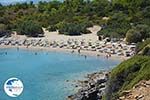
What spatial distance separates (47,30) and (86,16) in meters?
11.4

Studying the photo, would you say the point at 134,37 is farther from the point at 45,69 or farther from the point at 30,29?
the point at 30,29

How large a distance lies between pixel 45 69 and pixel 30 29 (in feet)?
84.8

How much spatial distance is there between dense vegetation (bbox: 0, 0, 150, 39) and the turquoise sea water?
40.5 ft

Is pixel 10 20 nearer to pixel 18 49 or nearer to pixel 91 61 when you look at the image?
pixel 18 49

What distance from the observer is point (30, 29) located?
80500 mm

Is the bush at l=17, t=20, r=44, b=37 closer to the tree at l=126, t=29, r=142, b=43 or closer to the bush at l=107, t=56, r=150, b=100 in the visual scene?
the tree at l=126, t=29, r=142, b=43

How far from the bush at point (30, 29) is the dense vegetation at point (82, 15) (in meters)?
3.14

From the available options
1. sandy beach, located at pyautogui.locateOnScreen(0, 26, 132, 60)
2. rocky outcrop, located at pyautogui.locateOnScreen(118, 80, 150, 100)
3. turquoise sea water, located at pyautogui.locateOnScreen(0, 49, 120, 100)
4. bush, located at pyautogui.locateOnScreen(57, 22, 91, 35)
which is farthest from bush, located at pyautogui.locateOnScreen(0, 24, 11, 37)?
rocky outcrop, located at pyautogui.locateOnScreen(118, 80, 150, 100)

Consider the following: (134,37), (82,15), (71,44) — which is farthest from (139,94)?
(82,15)

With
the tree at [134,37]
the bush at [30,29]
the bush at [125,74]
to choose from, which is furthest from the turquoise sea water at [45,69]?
the bush at [125,74]

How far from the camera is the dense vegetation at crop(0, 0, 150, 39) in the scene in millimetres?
79562

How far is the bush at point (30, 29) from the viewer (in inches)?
3162

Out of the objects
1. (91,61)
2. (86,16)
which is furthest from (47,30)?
(91,61)

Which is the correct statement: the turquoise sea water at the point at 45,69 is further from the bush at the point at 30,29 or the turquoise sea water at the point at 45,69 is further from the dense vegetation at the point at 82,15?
the dense vegetation at the point at 82,15
